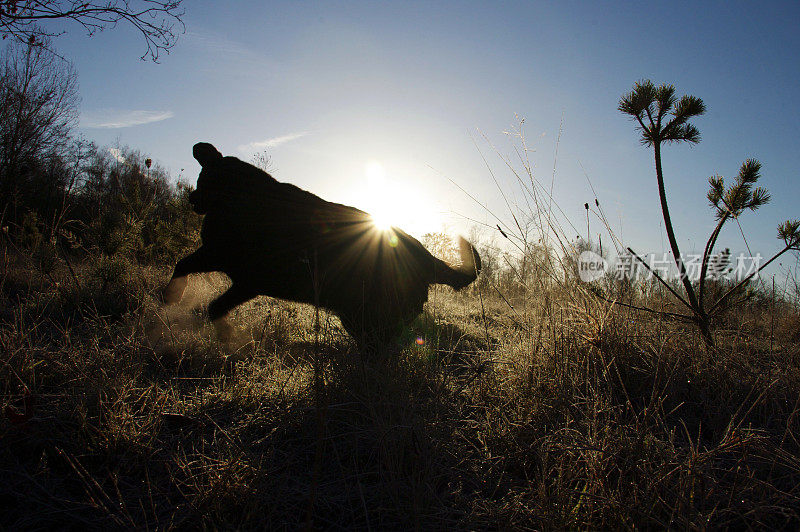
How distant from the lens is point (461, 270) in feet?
10.7

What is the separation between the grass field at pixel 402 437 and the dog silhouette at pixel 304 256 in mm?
364

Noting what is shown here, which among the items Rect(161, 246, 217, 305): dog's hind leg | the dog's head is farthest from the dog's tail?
the dog's head

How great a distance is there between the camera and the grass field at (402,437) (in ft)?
3.99

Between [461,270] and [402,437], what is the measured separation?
1.91 m

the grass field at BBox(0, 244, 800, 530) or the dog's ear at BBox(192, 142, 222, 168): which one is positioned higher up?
the dog's ear at BBox(192, 142, 222, 168)

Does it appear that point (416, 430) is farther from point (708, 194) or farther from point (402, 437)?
point (708, 194)

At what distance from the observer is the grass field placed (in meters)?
1.22

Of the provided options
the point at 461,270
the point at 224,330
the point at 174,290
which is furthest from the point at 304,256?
the point at 174,290

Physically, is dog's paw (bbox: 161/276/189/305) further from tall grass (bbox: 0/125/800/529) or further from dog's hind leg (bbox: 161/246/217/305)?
tall grass (bbox: 0/125/800/529)

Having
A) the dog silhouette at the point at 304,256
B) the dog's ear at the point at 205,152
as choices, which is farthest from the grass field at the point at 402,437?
the dog's ear at the point at 205,152

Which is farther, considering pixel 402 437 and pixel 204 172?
pixel 204 172

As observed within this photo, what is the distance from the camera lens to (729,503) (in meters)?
1.21

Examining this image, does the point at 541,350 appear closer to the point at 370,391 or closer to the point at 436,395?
the point at 436,395

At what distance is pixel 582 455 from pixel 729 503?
43 cm
